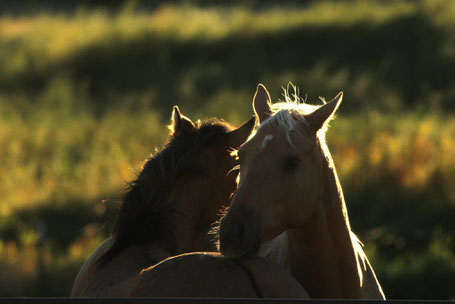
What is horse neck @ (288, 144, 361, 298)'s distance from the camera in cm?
370

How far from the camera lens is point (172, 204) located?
437cm

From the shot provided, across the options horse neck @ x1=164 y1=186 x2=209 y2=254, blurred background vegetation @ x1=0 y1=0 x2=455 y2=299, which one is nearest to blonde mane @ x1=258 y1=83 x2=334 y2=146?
horse neck @ x1=164 y1=186 x2=209 y2=254

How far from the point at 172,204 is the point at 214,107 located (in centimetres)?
1085

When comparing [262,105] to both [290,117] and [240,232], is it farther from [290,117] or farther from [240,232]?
[240,232]

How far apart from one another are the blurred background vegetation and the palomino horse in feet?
4.45

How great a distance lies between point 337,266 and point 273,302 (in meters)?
1.12

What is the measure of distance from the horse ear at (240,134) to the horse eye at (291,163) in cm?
105

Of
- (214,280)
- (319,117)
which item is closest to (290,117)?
(319,117)

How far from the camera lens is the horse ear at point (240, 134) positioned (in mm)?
4547

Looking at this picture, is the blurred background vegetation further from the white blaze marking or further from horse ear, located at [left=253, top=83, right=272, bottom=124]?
the white blaze marking

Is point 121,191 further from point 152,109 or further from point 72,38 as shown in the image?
point 72,38

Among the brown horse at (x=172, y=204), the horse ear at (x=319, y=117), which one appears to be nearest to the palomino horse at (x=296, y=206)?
the horse ear at (x=319, y=117)

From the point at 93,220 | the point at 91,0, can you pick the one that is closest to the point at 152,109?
the point at 93,220

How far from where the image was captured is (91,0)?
33688mm
